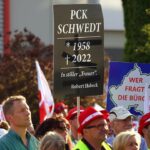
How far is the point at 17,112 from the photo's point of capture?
30.8ft

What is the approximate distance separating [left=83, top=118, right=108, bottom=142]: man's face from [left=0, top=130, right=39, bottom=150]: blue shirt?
55cm

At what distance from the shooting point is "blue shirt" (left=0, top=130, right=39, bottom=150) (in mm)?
9125

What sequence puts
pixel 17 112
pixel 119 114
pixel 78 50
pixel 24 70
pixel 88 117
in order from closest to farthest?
pixel 88 117 < pixel 17 112 < pixel 119 114 < pixel 78 50 < pixel 24 70

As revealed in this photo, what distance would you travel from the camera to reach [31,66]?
2509cm

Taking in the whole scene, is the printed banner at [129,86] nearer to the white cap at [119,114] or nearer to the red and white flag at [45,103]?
the red and white flag at [45,103]

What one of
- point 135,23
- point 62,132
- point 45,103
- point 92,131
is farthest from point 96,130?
point 135,23

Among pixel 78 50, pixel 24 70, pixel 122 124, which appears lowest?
pixel 24 70

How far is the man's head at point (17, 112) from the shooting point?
30.7ft

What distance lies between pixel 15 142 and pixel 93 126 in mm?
787

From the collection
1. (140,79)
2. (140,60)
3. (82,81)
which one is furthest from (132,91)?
(140,60)

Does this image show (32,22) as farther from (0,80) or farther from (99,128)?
(99,128)

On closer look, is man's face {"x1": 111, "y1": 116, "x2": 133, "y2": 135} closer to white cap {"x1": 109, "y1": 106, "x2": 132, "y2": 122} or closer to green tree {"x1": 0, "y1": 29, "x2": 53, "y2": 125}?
white cap {"x1": 109, "y1": 106, "x2": 132, "y2": 122}

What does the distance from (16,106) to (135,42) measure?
13252 millimetres

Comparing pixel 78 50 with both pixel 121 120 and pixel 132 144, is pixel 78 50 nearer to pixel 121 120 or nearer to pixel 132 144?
pixel 121 120
